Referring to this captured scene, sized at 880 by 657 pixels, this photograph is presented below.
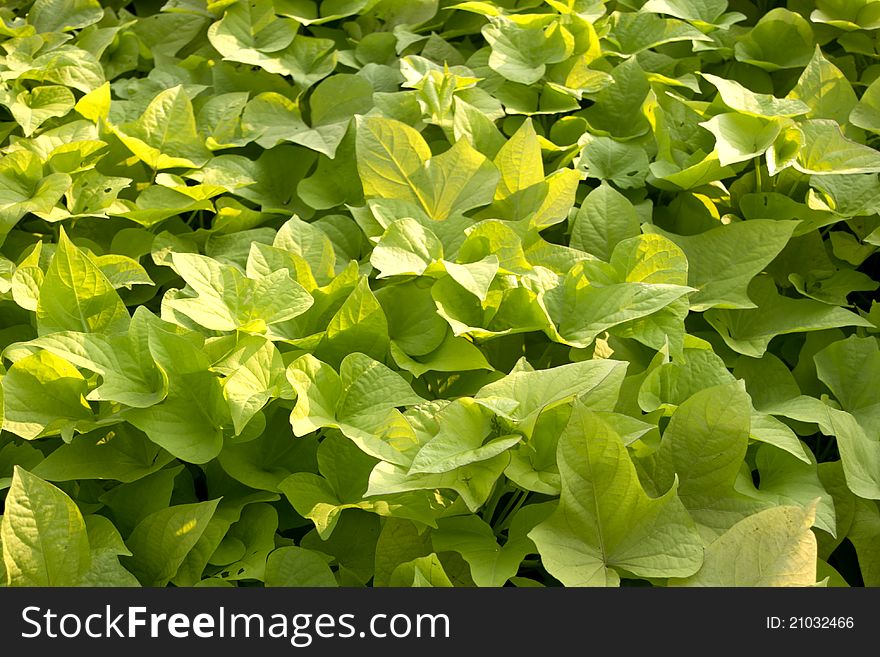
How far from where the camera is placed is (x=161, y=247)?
3.91 ft

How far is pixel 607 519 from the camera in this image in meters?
0.80

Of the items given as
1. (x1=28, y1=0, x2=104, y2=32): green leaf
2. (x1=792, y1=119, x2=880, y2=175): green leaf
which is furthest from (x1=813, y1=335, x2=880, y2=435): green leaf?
(x1=28, y1=0, x2=104, y2=32): green leaf

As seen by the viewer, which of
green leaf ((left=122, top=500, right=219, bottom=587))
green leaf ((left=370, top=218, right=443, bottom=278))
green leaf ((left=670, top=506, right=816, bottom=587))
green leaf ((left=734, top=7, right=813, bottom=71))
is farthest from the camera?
green leaf ((left=734, top=7, right=813, bottom=71))

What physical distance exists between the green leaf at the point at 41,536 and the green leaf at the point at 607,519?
402 mm

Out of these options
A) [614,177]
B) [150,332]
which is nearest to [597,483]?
[150,332]

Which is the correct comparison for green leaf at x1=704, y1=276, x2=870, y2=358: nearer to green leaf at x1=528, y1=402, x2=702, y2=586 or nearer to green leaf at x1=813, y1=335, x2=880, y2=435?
green leaf at x1=813, y1=335, x2=880, y2=435

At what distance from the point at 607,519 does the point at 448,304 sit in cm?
30

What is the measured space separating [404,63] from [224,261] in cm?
39

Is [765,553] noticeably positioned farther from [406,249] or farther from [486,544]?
[406,249]

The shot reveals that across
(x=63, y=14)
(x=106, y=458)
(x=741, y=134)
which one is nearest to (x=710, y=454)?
(x=741, y=134)

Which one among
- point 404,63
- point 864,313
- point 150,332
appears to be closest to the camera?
point 150,332

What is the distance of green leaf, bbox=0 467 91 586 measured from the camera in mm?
778

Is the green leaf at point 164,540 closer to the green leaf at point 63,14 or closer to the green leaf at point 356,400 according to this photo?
the green leaf at point 356,400
